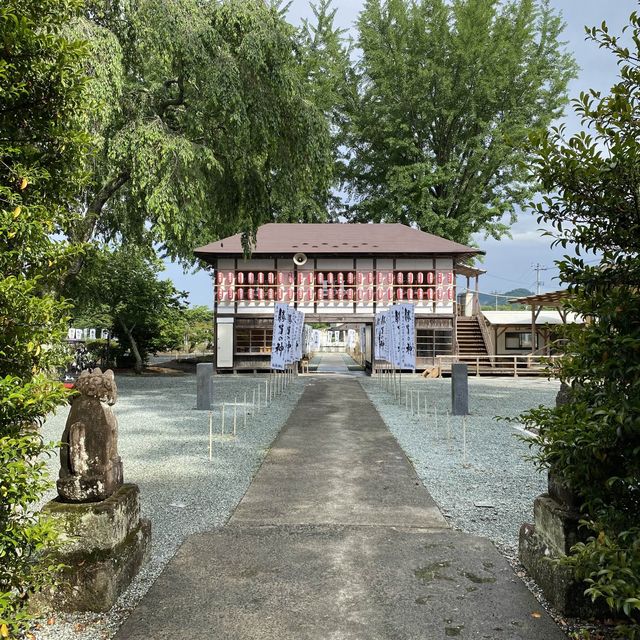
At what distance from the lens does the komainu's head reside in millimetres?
3471

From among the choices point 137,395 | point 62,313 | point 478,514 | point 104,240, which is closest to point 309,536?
point 478,514

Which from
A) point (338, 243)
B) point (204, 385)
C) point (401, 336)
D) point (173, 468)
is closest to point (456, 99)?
point (338, 243)

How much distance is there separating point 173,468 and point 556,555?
16.7 ft

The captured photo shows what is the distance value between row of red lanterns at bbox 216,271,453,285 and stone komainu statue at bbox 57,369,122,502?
21569 millimetres

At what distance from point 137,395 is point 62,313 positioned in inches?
541

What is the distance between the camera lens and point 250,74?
1168 centimetres

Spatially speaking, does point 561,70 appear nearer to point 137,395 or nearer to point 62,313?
point 137,395

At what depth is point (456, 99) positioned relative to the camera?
31.3 m

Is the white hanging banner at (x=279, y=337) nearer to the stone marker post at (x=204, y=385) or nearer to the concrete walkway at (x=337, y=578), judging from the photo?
the stone marker post at (x=204, y=385)

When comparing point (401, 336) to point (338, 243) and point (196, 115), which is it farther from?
point (338, 243)

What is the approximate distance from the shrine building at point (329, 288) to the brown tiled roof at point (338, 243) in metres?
0.05

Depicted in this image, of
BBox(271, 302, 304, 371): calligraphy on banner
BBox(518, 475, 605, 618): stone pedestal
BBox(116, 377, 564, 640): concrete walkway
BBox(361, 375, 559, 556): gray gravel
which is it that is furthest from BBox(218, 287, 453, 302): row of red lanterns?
BBox(518, 475, 605, 618): stone pedestal

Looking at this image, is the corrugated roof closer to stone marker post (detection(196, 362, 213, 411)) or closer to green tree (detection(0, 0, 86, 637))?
stone marker post (detection(196, 362, 213, 411))

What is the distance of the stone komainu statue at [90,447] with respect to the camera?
11.0ft
